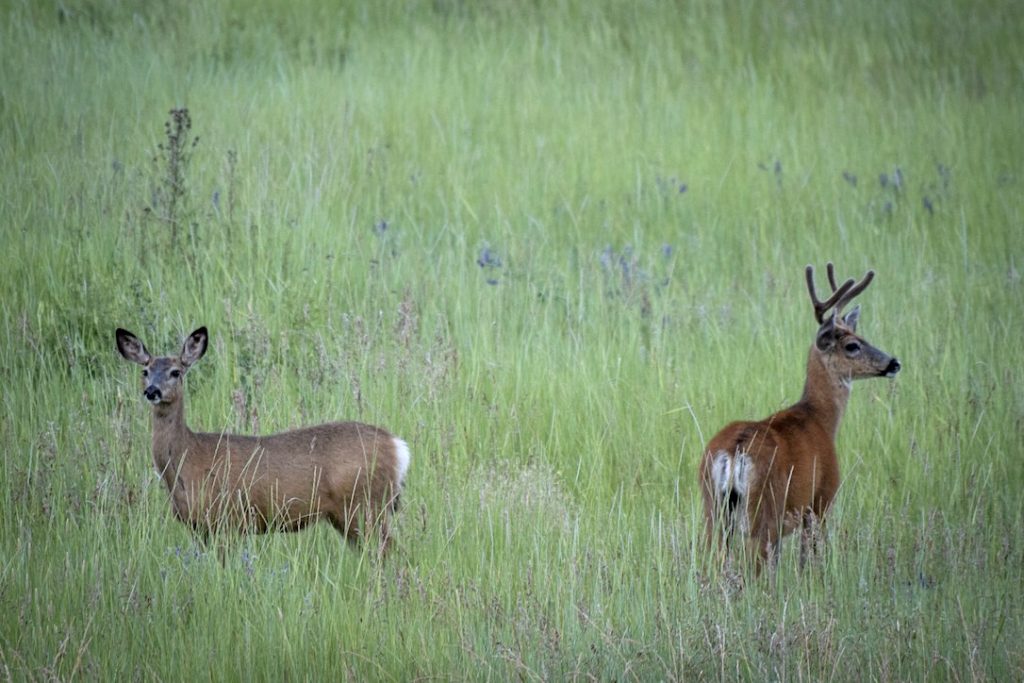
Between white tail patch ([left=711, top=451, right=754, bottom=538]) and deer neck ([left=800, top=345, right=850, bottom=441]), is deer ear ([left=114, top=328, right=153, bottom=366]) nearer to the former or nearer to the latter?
white tail patch ([left=711, top=451, right=754, bottom=538])

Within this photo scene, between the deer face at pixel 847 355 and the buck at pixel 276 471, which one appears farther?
the deer face at pixel 847 355

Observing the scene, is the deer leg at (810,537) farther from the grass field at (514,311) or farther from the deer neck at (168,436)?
the deer neck at (168,436)

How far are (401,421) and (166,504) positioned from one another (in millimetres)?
1283

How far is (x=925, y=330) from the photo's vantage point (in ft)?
27.1

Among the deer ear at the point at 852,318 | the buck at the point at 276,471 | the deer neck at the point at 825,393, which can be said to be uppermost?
the deer ear at the point at 852,318

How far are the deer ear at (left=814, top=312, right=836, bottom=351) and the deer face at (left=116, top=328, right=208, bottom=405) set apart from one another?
2819 mm

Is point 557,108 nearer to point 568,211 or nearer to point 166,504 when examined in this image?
point 568,211

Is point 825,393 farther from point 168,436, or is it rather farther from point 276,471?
point 168,436

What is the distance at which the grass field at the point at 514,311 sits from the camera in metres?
4.92

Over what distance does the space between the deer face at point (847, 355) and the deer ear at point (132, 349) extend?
3075mm

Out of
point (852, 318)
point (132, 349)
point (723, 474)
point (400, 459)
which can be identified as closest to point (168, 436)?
point (132, 349)

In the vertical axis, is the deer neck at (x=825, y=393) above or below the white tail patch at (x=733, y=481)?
above

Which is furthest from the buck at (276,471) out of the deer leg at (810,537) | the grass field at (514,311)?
the deer leg at (810,537)

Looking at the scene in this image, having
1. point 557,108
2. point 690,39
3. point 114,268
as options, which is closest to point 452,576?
point 114,268
